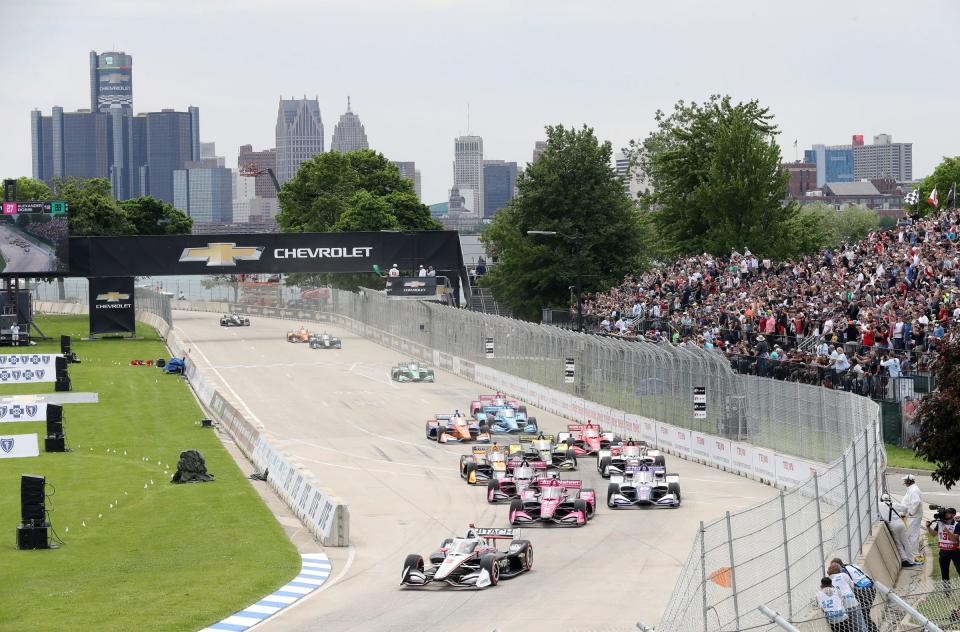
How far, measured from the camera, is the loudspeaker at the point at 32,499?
31.0m

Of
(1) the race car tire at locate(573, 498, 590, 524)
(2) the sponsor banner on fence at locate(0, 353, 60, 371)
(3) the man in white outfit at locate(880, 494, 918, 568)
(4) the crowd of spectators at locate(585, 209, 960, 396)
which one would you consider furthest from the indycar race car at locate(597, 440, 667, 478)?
(2) the sponsor banner on fence at locate(0, 353, 60, 371)

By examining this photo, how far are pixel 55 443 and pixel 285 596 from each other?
2353 cm

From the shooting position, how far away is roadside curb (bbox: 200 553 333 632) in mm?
24391

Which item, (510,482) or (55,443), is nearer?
(510,482)

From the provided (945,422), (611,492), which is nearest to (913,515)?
(945,422)

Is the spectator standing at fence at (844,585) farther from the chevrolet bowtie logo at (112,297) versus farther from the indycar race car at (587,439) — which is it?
the chevrolet bowtie logo at (112,297)

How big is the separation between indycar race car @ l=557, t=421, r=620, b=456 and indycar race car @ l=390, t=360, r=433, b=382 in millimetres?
23135

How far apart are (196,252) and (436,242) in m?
15.3

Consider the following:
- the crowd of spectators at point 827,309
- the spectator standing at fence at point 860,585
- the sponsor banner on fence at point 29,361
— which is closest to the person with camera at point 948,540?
the spectator standing at fence at point 860,585

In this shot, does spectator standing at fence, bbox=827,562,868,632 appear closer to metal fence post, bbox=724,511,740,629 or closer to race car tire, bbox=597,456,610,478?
metal fence post, bbox=724,511,740,629

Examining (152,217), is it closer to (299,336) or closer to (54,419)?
(299,336)

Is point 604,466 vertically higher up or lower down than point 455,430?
higher up

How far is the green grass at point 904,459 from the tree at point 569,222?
4598 centimetres

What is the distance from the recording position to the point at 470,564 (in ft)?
87.7
